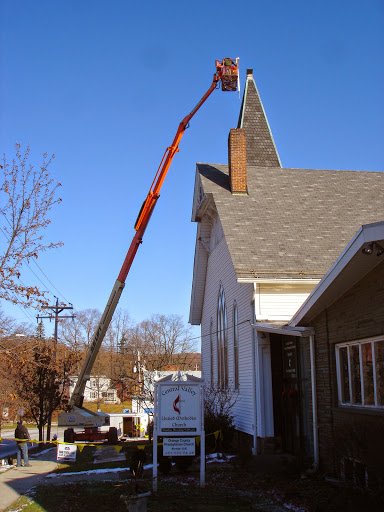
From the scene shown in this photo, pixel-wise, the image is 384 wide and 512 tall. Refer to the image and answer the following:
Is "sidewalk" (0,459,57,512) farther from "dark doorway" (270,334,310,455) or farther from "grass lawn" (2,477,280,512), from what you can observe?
"dark doorway" (270,334,310,455)

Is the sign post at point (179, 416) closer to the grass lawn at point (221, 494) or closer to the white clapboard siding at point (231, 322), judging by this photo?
the grass lawn at point (221, 494)

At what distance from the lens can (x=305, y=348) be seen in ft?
41.6

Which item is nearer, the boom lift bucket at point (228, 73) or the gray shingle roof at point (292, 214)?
the gray shingle roof at point (292, 214)

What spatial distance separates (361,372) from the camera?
31.9ft

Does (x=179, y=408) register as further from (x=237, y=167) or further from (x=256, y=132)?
(x=256, y=132)

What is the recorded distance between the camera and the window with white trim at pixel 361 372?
9086 mm

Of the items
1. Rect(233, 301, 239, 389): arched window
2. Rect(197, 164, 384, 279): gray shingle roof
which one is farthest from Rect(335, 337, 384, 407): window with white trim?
Rect(233, 301, 239, 389): arched window

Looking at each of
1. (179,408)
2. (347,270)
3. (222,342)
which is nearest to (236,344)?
(222,342)

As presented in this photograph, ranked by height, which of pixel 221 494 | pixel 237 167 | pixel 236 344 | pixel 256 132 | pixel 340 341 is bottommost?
pixel 221 494

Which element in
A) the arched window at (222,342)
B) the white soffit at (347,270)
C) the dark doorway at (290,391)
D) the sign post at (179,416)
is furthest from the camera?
the arched window at (222,342)

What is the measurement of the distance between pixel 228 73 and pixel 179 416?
41.2 feet

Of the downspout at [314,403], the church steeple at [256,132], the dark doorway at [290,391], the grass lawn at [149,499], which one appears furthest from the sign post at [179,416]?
the church steeple at [256,132]

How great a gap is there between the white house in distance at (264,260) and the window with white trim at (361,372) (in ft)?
4.23

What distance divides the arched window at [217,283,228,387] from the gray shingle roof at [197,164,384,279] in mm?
3549
